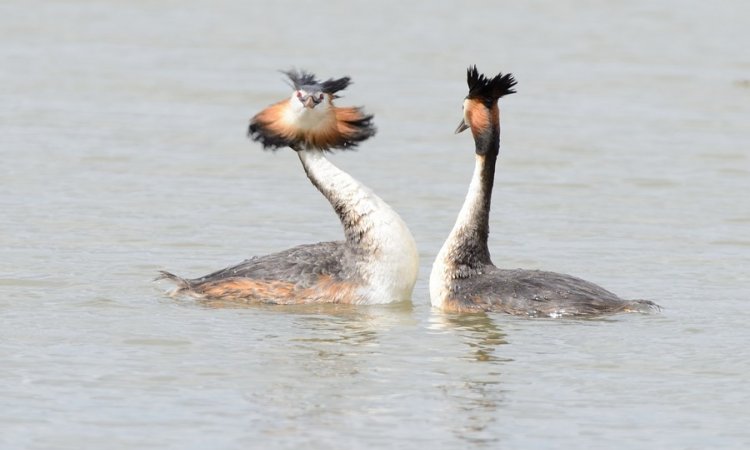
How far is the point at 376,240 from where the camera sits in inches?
505

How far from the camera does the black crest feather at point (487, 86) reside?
12641 mm

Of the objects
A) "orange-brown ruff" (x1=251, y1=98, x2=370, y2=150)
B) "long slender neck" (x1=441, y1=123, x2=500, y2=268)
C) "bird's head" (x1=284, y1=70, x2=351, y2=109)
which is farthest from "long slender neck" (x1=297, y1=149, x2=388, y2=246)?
"long slender neck" (x1=441, y1=123, x2=500, y2=268)

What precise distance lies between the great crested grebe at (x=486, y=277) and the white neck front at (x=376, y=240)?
0.23m

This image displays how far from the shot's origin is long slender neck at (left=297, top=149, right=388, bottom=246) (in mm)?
12930

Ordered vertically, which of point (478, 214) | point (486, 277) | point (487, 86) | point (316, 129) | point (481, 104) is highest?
point (487, 86)

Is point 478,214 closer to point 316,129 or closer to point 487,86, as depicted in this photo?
point 487,86

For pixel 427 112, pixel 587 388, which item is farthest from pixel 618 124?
pixel 587 388

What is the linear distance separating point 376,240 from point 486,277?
86cm

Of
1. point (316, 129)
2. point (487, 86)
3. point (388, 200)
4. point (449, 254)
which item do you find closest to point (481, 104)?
point (487, 86)

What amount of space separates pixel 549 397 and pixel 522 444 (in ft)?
3.21

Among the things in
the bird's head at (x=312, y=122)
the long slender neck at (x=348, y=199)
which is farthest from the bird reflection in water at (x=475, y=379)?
the bird's head at (x=312, y=122)

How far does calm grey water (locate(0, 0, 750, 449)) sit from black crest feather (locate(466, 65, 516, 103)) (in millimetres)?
1613

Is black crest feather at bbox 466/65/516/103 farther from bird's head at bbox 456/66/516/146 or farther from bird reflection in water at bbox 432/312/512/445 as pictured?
bird reflection in water at bbox 432/312/512/445

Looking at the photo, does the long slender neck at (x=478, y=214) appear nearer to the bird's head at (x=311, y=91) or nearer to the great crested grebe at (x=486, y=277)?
the great crested grebe at (x=486, y=277)
